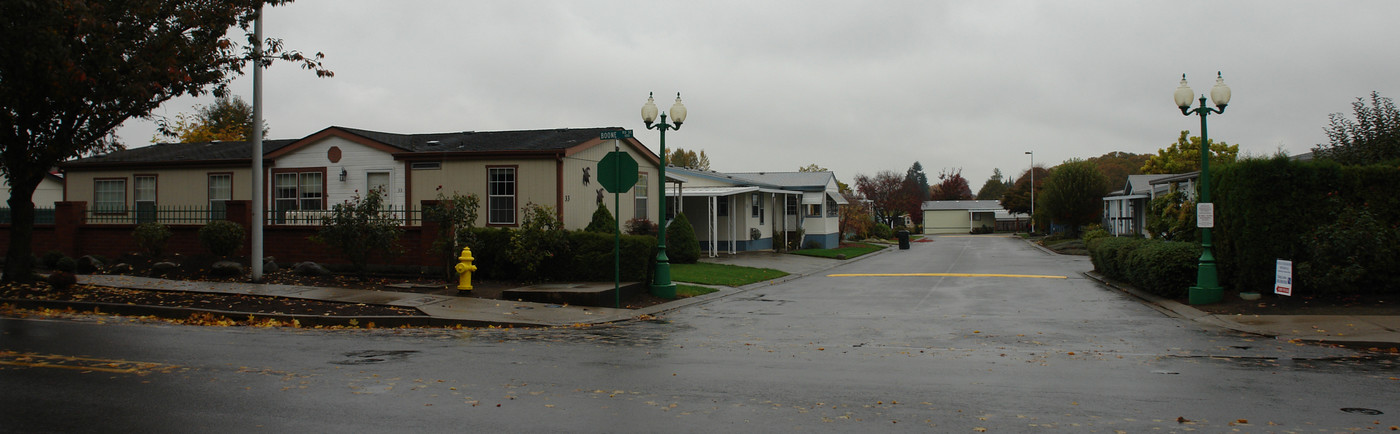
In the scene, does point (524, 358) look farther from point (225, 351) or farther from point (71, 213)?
point (71, 213)

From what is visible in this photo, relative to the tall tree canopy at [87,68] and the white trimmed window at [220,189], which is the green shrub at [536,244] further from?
the white trimmed window at [220,189]

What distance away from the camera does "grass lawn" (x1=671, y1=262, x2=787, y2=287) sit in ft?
67.6

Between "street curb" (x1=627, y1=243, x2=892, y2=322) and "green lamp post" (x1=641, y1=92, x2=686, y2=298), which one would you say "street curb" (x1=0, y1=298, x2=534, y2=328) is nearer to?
"street curb" (x1=627, y1=243, x2=892, y2=322)

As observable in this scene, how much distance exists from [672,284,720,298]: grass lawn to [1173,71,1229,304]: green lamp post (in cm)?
898

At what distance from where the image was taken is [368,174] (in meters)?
23.6

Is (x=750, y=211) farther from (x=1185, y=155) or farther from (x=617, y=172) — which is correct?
(x=1185, y=155)

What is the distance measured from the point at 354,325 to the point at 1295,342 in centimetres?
1252

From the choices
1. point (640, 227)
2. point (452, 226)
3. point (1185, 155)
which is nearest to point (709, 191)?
point (640, 227)

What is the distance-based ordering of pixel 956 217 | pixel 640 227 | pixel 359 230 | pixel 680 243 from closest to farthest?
pixel 359 230
pixel 640 227
pixel 680 243
pixel 956 217

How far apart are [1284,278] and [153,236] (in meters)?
22.6

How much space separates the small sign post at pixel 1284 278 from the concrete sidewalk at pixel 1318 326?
3.53 feet

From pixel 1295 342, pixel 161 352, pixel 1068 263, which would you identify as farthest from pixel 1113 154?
pixel 161 352

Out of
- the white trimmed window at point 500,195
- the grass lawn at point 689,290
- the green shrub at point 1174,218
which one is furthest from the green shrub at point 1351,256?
the white trimmed window at point 500,195

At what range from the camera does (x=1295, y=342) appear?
35.9 ft
